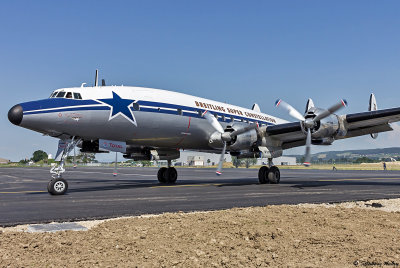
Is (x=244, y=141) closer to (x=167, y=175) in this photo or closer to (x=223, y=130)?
(x=223, y=130)

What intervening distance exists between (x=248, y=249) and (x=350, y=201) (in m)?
8.06

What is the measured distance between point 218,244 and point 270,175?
55.4 ft

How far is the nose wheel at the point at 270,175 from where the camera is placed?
21875 millimetres

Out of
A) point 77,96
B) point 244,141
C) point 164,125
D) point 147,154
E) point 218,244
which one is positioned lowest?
point 218,244

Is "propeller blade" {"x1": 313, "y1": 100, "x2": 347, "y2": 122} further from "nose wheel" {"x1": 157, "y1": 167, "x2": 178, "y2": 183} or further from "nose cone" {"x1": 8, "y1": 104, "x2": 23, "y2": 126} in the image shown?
"nose cone" {"x1": 8, "y1": 104, "x2": 23, "y2": 126}

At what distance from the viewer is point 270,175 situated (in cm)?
2189

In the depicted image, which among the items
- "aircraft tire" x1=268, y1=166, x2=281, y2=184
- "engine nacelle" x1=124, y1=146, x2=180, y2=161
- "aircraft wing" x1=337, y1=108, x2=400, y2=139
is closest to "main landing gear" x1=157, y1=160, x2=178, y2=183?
"engine nacelle" x1=124, y1=146, x2=180, y2=161

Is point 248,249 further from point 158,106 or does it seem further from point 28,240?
point 158,106

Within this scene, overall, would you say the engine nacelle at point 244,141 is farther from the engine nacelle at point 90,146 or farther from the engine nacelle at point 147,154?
the engine nacelle at point 90,146

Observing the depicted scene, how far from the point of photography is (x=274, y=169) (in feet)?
72.2

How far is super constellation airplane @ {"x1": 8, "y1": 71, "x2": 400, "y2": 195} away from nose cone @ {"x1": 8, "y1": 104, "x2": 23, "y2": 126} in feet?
0.12

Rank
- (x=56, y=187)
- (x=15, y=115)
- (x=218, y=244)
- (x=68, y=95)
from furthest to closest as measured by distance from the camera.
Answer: (x=68, y=95) → (x=56, y=187) → (x=15, y=115) → (x=218, y=244)

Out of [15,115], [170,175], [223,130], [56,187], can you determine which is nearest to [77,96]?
[15,115]

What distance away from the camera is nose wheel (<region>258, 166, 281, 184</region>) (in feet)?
71.8
